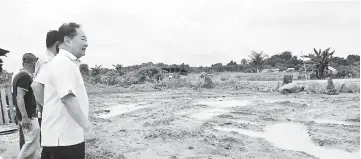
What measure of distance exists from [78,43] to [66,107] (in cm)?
42

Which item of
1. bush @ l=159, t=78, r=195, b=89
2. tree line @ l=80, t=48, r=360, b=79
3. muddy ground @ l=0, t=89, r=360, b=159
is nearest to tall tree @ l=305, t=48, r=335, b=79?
tree line @ l=80, t=48, r=360, b=79

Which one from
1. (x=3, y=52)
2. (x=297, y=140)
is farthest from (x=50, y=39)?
(x=3, y=52)

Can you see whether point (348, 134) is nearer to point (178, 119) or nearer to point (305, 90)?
point (178, 119)

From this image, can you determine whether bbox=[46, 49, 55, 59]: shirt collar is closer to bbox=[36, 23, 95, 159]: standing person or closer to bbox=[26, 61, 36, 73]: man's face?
bbox=[26, 61, 36, 73]: man's face

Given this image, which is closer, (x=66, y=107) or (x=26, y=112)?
(x=66, y=107)

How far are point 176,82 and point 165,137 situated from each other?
849 inches

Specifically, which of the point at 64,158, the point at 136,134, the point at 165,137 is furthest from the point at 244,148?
the point at 64,158

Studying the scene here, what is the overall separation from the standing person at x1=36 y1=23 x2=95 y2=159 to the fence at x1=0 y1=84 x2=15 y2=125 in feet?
20.1

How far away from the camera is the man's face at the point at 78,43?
2084 millimetres

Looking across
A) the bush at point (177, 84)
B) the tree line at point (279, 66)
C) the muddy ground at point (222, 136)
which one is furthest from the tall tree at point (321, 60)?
the muddy ground at point (222, 136)

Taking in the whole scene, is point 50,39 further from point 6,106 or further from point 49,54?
point 6,106

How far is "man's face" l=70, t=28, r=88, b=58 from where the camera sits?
6.84ft

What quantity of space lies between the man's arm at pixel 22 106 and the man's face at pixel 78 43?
5.36 feet

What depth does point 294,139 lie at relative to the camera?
257 inches
